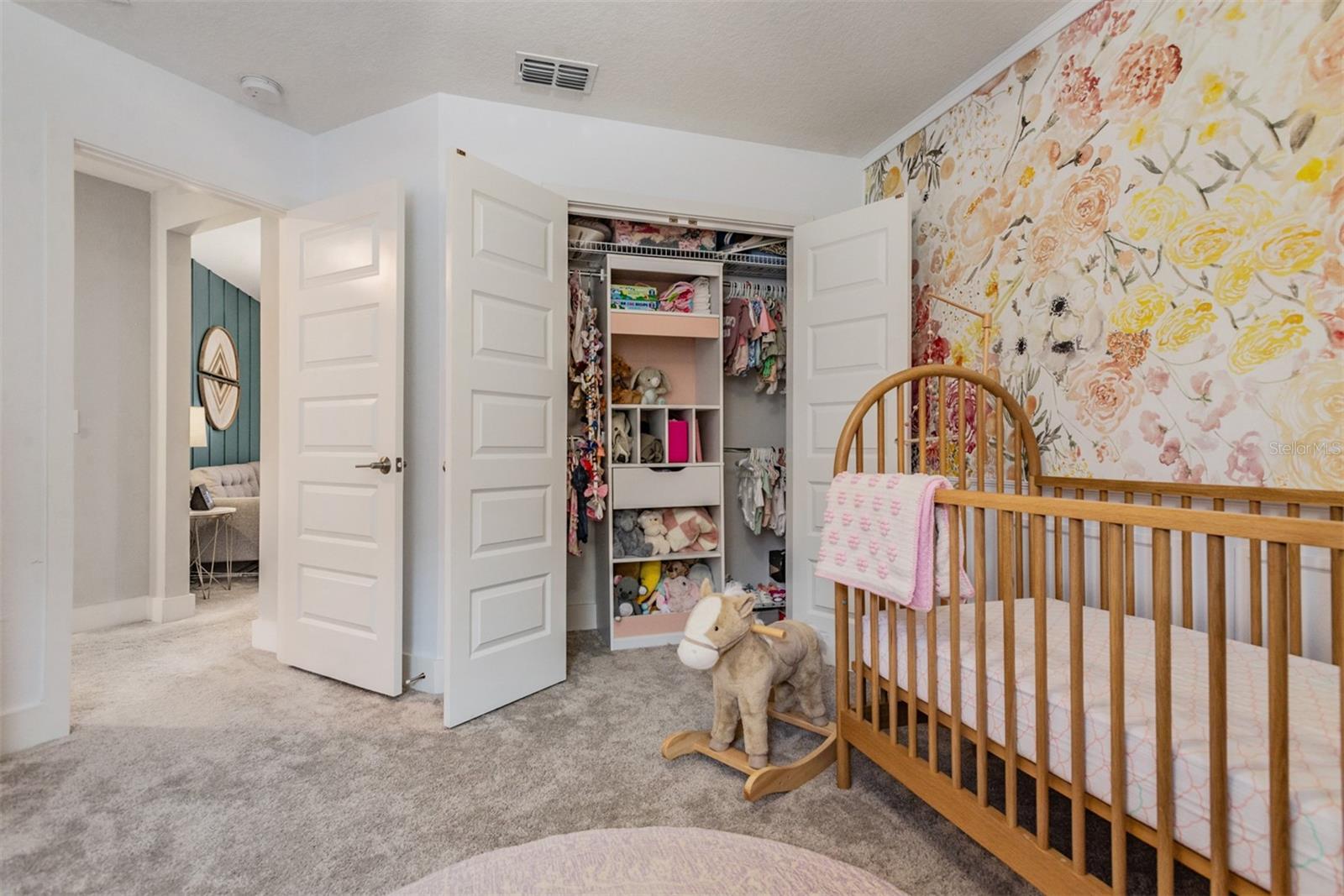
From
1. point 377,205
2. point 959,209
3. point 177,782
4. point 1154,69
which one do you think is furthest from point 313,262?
point 1154,69

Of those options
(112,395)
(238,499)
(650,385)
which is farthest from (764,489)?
(238,499)

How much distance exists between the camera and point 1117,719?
38.8 inches

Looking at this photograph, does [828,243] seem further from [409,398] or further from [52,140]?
[52,140]

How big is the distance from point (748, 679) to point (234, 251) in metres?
5.12

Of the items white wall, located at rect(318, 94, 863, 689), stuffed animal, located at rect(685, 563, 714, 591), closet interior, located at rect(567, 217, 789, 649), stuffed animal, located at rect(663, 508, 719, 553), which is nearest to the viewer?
white wall, located at rect(318, 94, 863, 689)

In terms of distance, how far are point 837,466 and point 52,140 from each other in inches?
108

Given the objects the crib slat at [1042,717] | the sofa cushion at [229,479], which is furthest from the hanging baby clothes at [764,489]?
the sofa cushion at [229,479]

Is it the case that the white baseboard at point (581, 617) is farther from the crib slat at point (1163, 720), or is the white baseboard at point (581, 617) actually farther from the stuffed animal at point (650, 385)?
the crib slat at point (1163, 720)

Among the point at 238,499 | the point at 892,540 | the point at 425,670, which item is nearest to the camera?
the point at 892,540

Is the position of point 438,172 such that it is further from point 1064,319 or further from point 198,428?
point 198,428

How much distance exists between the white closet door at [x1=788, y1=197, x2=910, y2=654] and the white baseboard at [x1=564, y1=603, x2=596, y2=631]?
1050mm

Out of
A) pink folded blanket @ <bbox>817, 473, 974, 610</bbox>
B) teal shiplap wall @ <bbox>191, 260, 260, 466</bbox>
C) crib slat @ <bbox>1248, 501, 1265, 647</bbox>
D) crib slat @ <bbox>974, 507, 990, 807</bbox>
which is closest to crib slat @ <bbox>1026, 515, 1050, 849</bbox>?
crib slat @ <bbox>974, 507, 990, 807</bbox>

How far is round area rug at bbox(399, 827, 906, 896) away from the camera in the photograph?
1.31 meters

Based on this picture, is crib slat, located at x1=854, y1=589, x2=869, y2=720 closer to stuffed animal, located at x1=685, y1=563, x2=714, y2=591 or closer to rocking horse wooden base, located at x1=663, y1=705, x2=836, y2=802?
rocking horse wooden base, located at x1=663, y1=705, x2=836, y2=802
